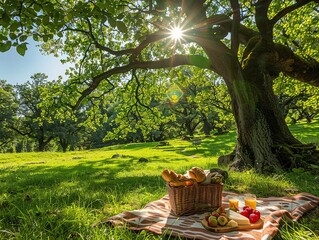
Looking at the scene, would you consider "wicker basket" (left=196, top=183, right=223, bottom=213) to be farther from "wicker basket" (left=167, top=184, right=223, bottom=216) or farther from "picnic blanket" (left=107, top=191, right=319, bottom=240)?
"picnic blanket" (left=107, top=191, right=319, bottom=240)

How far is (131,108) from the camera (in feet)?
48.4

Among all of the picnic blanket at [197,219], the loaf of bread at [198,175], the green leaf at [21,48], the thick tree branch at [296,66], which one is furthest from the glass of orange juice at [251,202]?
the thick tree branch at [296,66]

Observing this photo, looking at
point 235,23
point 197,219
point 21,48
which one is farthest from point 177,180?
point 235,23

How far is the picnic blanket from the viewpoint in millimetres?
3740

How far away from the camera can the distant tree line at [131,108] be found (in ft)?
46.3

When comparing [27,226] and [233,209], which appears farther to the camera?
[233,209]

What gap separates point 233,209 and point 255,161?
5062 mm

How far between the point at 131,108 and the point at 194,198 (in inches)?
411

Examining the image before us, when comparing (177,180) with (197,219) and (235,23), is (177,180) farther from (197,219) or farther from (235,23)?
(235,23)

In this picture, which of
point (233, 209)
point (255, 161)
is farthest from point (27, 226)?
point (255, 161)

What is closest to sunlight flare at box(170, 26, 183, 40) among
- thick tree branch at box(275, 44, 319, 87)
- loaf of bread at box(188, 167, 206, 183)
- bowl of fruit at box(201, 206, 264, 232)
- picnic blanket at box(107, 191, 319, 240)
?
thick tree branch at box(275, 44, 319, 87)

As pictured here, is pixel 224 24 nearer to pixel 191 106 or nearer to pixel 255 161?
pixel 255 161

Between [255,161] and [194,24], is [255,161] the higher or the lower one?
the lower one

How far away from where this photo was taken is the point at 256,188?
6699mm
